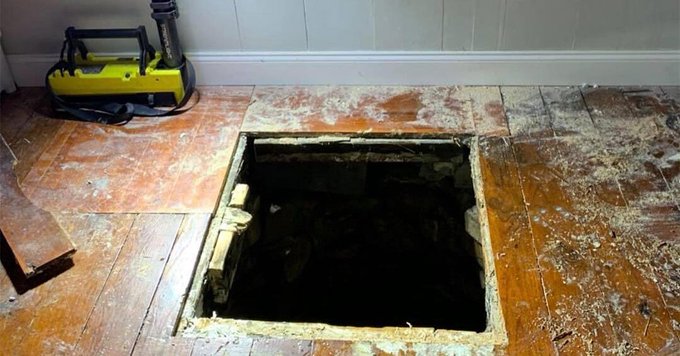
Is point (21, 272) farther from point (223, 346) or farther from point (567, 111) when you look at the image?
point (567, 111)

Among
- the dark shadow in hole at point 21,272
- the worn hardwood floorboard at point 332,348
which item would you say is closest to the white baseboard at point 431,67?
the dark shadow in hole at point 21,272

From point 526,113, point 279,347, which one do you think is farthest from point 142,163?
point 526,113

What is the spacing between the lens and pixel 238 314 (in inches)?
83.7

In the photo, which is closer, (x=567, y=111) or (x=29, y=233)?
(x=29, y=233)

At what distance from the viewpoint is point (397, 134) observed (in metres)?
2.11

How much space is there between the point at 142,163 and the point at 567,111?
147 cm

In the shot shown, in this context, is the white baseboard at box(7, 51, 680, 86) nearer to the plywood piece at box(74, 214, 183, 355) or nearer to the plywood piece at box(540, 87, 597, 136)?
the plywood piece at box(540, 87, 597, 136)

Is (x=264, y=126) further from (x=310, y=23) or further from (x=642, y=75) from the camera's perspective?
(x=642, y=75)

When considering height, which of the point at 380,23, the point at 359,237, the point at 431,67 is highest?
the point at 380,23

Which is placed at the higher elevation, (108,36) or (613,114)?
(108,36)

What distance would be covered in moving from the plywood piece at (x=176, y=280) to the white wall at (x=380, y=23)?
835mm

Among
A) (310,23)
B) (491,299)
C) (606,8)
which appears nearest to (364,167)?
(310,23)

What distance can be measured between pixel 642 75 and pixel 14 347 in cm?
220

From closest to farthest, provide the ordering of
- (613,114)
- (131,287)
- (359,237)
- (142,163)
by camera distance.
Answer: (131,287) → (142,163) → (613,114) → (359,237)
